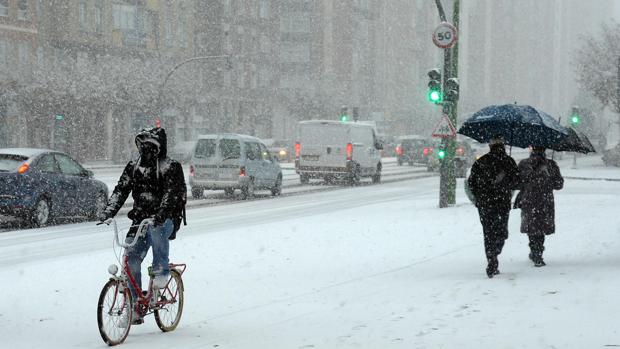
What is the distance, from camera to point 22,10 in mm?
55750

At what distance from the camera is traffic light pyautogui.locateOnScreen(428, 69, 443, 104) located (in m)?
21.3

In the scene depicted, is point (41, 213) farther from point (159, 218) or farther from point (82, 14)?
point (82, 14)

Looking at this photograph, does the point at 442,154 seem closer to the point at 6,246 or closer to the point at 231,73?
the point at 6,246

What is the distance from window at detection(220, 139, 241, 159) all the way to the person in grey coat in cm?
1549

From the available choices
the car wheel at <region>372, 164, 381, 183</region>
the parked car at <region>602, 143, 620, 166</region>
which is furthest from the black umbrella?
the parked car at <region>602, 143, 620, 166</region>

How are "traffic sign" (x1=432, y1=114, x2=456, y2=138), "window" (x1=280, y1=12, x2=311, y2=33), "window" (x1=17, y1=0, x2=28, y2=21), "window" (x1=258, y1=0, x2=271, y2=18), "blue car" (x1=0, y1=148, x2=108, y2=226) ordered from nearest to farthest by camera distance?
"blue car" (x1=0, y1=148, x2=108, y2=226), "traffic sign" (x1=432, y1=114, x2=456, y2=138), "window" (x1=17, y1=0, x2=28, y2=21), "window" (x1=258, y1=0, x2=271, y2=18), "window" (x1=280, y1=12, x2=311, y2=33)

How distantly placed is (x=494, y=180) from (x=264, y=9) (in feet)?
247

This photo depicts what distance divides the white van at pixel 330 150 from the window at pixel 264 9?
5070 centimetres

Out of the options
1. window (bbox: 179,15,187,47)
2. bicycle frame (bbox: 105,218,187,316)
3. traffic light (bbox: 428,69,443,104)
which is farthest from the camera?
window (bbox: 179,15,187,47)

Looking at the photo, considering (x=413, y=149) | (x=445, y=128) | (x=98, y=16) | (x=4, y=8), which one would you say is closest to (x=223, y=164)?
(x=445, y=128)

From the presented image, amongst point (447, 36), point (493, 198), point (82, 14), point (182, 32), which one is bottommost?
point (493, 198)

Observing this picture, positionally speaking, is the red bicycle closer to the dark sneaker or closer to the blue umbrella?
the blue umbrella

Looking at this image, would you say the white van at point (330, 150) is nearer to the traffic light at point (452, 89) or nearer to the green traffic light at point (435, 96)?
the green traffic light at point (435, 96)

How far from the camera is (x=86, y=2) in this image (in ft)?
195
